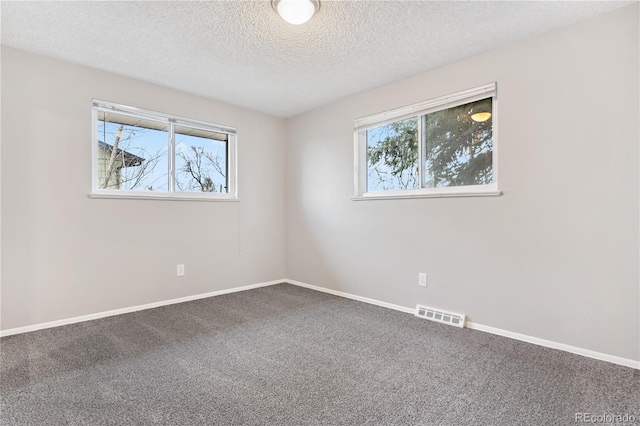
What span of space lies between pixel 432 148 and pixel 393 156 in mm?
449

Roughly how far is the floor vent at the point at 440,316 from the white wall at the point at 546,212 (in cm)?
7

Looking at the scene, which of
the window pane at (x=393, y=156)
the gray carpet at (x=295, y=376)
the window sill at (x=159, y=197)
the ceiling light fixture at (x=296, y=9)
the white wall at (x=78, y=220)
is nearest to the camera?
the gray carpet at (x=295, y=376)

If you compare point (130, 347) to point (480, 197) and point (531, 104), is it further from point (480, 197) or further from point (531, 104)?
point (531, 104)

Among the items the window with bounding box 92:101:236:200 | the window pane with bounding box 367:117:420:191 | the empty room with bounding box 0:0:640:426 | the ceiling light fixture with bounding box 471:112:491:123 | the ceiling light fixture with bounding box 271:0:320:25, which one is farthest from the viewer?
the window pane with bounding box 367:117:420:191

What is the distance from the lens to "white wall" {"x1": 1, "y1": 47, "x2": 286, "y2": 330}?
8.34 feet

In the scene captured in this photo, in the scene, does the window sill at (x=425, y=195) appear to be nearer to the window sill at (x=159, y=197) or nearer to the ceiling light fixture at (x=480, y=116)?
the ceiling light fixture at (x=480, y=116)

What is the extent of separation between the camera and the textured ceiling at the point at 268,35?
6.77 ft

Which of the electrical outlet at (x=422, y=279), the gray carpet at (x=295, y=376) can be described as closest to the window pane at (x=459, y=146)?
the electrical outlet at (x=422, y=279)

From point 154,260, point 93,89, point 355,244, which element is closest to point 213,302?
point 154,260

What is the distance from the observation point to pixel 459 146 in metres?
2.84

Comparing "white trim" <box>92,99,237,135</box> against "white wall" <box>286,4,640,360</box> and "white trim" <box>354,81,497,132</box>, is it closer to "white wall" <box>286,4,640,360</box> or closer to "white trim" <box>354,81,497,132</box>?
"white trim" <box>354,81,497,132</box>

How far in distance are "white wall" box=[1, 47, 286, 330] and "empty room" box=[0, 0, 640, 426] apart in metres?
0.02

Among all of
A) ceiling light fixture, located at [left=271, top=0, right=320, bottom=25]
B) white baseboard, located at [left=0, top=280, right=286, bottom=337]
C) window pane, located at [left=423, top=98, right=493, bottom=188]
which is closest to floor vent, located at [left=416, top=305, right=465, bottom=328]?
window pane, located at [left=423, top=98, right=493, bottom=188]

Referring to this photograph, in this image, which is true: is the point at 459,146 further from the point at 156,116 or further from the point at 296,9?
the point at 156,116
